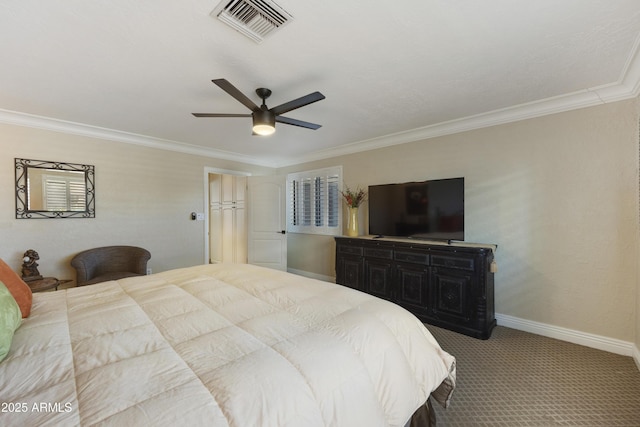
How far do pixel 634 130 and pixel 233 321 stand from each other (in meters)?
3.62

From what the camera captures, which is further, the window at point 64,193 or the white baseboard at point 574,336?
the window at point 64,193

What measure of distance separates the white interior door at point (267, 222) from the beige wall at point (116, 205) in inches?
30.5

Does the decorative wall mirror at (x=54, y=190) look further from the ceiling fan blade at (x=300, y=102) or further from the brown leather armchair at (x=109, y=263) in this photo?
the ceiling fan blade at (x=300, y=102)

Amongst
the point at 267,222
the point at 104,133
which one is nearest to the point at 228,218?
the point at 267,222

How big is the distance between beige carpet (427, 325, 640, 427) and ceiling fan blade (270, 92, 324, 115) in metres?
2.34

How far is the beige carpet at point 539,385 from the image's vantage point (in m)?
1.71

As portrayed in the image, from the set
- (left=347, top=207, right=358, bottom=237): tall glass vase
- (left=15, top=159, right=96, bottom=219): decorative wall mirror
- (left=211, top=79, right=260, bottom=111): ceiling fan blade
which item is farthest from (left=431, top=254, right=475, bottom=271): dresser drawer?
(left=15, top=159, right=96, bottom=219): decorative wall mirror

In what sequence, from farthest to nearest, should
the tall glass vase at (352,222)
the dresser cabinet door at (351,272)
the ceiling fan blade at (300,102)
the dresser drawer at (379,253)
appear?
the tall glass vase at (352,222), the dresser cabinet door at (351,272), the dresser drawer at (379,253), the ceiling fan blade at (300,102)

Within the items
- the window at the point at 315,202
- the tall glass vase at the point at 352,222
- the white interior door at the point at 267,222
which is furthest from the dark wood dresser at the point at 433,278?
the white interior door at the point at 267,222

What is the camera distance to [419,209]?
11.2 ft

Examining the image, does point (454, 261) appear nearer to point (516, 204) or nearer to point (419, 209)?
point (419, 209)

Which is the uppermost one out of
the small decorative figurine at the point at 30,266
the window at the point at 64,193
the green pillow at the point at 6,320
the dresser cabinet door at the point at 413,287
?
the window at the point at 64,193

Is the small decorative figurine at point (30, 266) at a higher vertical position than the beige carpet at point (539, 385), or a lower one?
higher

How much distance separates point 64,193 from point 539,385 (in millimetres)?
5238
